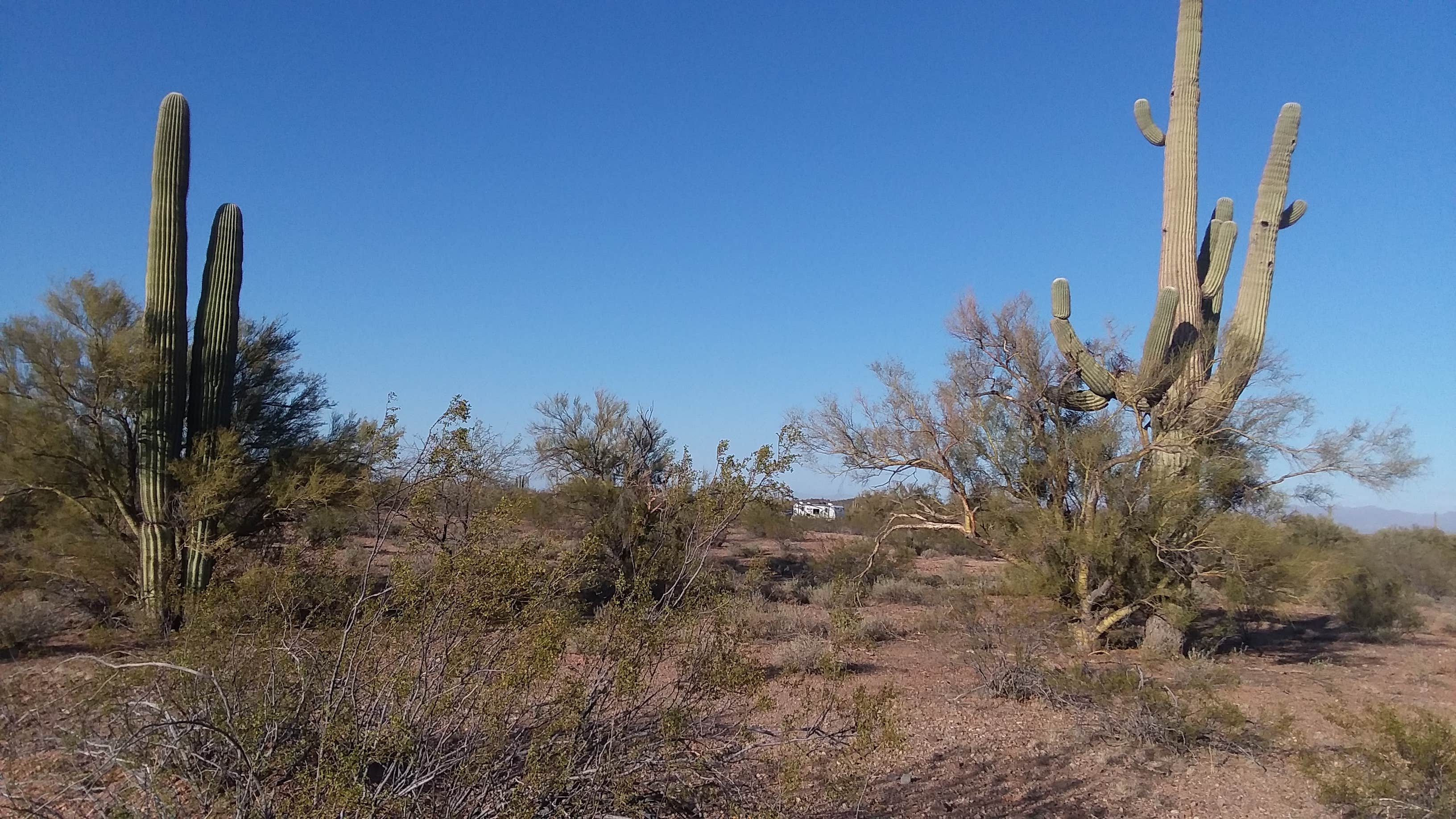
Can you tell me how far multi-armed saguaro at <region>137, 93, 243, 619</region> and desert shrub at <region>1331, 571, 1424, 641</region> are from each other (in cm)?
1918

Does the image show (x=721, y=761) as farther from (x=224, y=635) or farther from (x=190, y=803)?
(x=224, y=635)

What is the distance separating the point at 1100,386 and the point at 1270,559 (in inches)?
137

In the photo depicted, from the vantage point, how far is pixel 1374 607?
15.6 metres

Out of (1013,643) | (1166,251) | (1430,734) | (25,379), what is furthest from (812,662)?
(25,379)

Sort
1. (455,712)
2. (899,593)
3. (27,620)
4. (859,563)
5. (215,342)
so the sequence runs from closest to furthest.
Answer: (455,712)
(27,620)
(215,342)
(899,593)
(859,563)

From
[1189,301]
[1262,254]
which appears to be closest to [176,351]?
[1189,301]

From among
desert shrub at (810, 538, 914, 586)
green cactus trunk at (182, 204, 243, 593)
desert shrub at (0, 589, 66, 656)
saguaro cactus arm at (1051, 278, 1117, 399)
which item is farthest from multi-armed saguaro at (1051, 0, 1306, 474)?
desert shrub at (0, 589, 66, 656)

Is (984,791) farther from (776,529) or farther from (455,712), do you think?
(776,529)

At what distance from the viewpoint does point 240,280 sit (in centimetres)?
1197

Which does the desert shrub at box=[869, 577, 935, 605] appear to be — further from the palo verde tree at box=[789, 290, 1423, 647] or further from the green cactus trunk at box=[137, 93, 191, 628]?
the green cactus trunk at box=[137, 93, 191, 628]

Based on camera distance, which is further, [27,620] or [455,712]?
[27,620]

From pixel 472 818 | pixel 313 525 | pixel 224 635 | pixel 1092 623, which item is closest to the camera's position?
pixel 472 818

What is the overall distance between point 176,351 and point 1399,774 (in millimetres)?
13872

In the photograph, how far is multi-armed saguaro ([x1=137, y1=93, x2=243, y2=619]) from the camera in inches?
427
